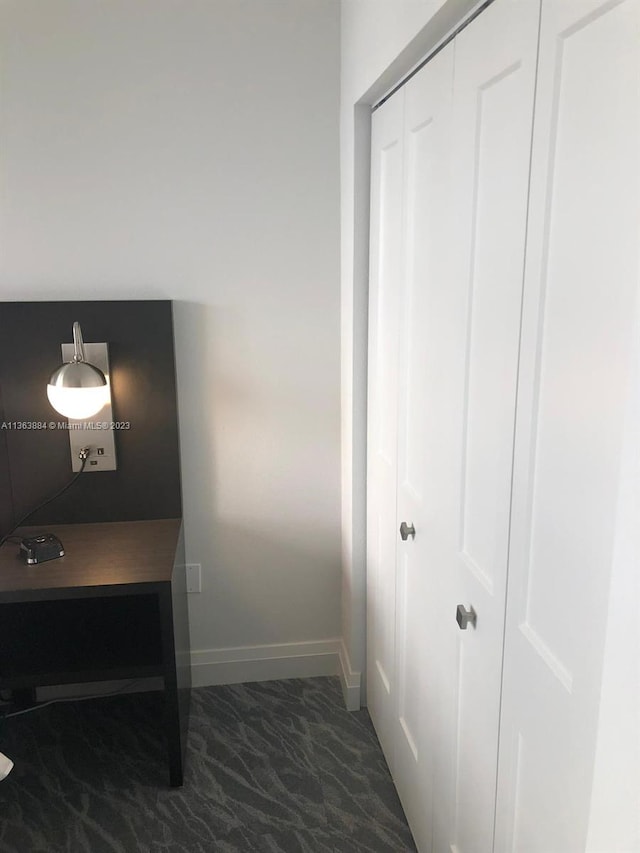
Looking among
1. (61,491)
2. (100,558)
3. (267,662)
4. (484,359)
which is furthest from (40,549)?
(484,359)

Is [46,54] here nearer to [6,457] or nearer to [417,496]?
[6,457]

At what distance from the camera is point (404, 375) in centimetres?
179

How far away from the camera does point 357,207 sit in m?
2.09

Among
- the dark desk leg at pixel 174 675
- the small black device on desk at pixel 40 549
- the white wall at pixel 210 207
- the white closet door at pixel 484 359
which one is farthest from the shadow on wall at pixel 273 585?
the white closet door at pixel 484 359

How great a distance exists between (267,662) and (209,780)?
547mm

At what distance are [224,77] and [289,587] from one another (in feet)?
5.62

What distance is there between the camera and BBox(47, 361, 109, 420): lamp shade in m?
2.00

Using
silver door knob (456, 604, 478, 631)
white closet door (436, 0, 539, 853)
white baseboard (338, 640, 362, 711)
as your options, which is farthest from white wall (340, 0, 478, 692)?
silver door knob (456, 604, 478, 631)

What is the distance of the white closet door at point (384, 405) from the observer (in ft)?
6.03

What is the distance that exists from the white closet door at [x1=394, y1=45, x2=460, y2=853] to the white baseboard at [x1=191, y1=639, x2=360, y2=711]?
27.3 inches

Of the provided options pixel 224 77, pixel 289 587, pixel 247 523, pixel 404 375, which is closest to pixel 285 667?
pixel 289 587

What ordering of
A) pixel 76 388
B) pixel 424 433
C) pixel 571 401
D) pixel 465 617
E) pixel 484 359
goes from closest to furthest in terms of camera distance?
pixel 571 401
pixel 484 359
pixel 465 617
pixel 424 433
pixel 76 388

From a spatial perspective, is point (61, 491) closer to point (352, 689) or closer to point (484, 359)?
point (352, 689)

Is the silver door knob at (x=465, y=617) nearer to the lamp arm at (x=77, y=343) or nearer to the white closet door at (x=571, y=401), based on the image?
the white closet door at (x=571, y=401)
